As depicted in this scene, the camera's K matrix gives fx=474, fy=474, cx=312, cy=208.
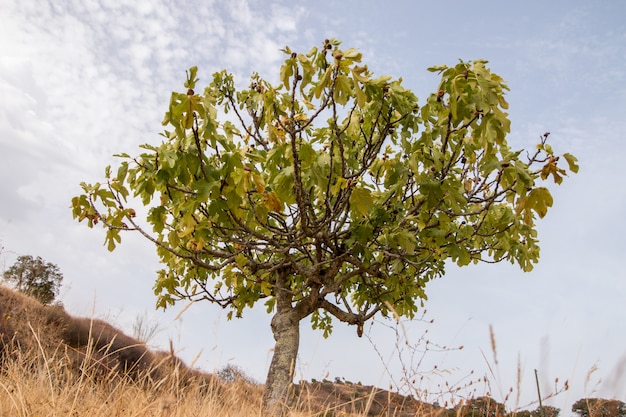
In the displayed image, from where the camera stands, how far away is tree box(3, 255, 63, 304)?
43.2ft

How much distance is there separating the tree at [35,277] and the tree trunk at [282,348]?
29.9 ft

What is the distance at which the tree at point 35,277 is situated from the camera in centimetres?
1316

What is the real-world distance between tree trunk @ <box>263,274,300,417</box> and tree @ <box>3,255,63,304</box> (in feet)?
29.9

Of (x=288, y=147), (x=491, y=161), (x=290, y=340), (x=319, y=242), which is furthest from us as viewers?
(x=290, y=340)

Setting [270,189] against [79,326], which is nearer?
[270,189]

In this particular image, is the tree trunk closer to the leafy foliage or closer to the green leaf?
the leafy foliage

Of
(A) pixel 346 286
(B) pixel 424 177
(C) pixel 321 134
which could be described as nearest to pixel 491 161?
(B) pixel 424 177

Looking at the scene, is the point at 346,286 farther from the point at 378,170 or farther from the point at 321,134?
the point at 321,134

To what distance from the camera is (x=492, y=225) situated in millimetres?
5820

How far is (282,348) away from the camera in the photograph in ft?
21.8

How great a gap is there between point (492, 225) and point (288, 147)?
301cm

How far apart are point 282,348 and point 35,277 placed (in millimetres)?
10108

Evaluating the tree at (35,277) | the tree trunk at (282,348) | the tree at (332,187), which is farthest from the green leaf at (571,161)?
the tree at (35,277)

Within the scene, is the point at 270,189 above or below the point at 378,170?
below
